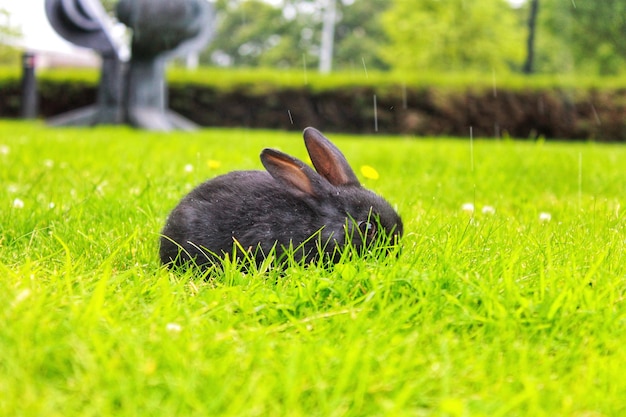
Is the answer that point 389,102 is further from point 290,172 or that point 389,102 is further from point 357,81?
point 290,172

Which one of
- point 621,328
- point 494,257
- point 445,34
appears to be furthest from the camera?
point 445,34

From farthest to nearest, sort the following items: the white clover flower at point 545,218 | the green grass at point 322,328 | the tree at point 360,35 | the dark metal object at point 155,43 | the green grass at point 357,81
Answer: the tree at point 360,35 → the green grass at point 357,81 → the dark metal object at point 155,43 → the white clover flower at point 545,218 → the green grass at point 322,328

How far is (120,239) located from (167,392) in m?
1.38

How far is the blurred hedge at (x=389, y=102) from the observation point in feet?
50.0

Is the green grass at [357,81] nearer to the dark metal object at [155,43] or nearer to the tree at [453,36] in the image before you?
the dark metal object at [155,43]

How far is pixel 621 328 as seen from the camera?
6.27 ft

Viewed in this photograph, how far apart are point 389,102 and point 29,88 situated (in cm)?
853

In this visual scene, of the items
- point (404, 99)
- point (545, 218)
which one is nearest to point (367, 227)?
point (545, 218)

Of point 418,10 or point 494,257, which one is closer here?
point 494,257

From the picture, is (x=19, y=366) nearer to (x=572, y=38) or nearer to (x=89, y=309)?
(x=89, y=309)

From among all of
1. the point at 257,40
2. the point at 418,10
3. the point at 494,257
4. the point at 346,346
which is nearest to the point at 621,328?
the point at 494,257

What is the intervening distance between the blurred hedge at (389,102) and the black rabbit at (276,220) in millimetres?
12220

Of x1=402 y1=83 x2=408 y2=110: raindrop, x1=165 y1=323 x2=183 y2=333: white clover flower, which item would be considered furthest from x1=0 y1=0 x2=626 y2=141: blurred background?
x1=165 y1=323 x2=183 y2=333: white clover flower

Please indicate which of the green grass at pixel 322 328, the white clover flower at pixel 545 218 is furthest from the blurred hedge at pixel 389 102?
the green grass at pixel 322 328
